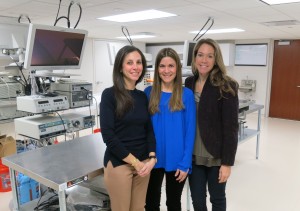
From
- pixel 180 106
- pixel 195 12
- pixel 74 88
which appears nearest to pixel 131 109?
pixel 180 106

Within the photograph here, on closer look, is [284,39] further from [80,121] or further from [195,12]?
[80,121]

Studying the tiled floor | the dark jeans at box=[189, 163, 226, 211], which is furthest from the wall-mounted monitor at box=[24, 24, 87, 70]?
the tiled floor

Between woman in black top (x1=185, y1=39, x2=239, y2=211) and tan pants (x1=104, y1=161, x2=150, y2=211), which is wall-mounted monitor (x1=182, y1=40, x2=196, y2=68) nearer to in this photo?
woman in black top (x1=185, y1=39, x2=239, y2=211)

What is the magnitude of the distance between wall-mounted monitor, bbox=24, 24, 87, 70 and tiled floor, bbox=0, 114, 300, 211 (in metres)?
1.62

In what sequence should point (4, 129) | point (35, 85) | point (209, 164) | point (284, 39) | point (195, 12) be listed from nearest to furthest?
point (209, 164)
point (35, 85)
point (195, 12)
point (4, 129)
point (284, 39)

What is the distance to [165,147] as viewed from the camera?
1592 millimetres

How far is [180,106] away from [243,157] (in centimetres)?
297

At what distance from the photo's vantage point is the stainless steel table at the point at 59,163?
148 cm

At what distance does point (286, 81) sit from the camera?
21.7 feet

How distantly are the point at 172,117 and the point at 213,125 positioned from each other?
0.25 metres

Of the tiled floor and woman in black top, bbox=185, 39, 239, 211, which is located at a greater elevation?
woman in black top, bbox=185, 39, 239, 211

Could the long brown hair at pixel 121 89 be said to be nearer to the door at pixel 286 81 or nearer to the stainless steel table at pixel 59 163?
the stainless steel table at pixel 59 163

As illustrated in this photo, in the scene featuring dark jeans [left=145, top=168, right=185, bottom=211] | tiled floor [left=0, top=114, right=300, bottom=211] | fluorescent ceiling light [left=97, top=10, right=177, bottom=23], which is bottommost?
tiled floor [left=0, top=114, right=300, bottom=211]

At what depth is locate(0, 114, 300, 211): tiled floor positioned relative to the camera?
2.71m
